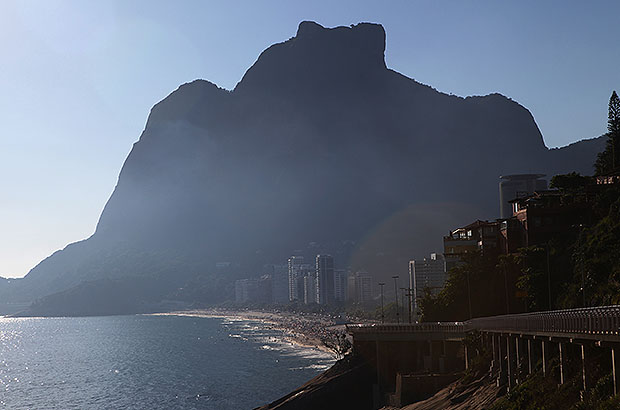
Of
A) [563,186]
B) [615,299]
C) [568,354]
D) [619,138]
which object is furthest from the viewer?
[619,138]

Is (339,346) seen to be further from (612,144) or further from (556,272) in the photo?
(556,272)

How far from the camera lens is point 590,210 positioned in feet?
254

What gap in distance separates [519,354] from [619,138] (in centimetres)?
7638

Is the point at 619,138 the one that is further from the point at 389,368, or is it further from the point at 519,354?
the point at 519,354

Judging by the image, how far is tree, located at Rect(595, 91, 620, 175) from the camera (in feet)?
352

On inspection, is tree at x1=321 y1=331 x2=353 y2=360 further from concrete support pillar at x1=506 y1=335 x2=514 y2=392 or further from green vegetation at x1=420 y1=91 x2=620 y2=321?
concrete support pillar at x1=506 y1=335 x2=514 y2=392

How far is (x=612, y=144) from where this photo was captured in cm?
11106

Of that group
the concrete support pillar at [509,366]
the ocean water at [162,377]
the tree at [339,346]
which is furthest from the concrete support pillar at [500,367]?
the ocean water at [162,377]

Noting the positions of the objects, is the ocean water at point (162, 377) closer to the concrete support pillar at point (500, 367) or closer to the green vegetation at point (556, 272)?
the green vegetation at point (556, 272)

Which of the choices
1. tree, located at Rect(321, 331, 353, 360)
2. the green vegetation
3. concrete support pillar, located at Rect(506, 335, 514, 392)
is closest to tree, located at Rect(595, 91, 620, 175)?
→ the green vegetation

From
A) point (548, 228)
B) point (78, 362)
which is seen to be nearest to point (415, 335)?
point (548, 228)

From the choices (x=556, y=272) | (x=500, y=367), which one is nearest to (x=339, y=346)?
(x=556, y=272)

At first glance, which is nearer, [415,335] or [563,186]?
[415,335]

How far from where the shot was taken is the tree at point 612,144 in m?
107
